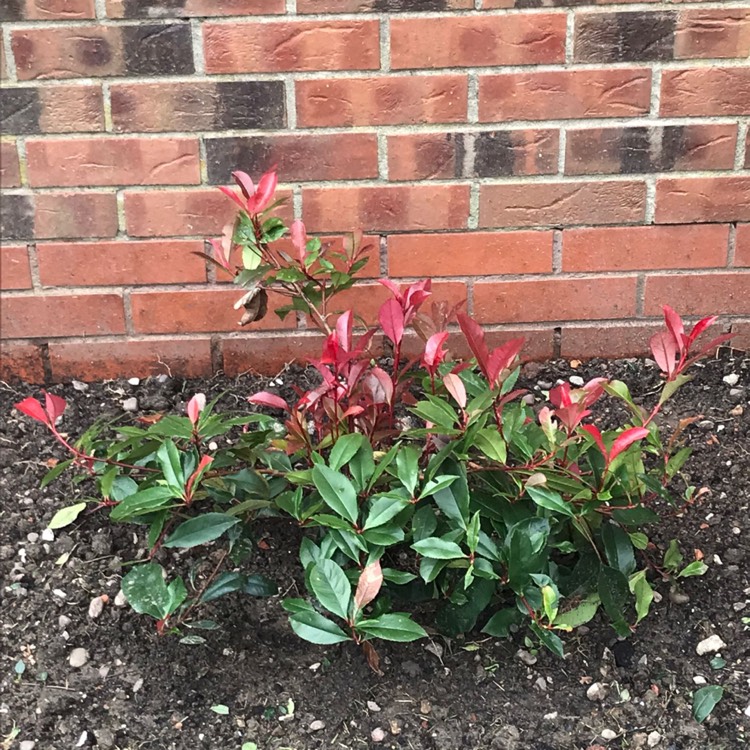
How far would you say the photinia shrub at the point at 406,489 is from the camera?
1342 millimetres

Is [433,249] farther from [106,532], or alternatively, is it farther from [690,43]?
[106,532]

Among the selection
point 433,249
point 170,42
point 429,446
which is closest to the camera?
point 429,446

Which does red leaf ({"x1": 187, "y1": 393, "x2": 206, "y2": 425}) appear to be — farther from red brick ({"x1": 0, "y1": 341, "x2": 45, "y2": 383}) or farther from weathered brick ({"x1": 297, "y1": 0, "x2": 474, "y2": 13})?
weathered brick ({"x1": 297, "y1": 0, "x2": 474, "y2": 13})

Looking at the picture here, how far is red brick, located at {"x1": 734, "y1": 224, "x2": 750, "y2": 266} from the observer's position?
1.95 metres

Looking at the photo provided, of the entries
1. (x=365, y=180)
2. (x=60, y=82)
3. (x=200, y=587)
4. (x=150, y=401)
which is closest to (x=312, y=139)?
(x=365, y=180)

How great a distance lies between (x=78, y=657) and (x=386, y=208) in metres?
1.09

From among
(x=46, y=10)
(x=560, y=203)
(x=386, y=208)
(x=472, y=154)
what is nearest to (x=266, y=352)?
(x=386, y=208)

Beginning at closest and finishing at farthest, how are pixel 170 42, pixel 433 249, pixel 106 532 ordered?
1. pixel 106 532
2. pixel 170 42
3. pixel 433 249

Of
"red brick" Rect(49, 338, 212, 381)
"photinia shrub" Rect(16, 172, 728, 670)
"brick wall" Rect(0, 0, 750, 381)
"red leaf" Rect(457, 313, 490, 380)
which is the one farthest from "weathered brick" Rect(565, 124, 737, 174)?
"red brick" Rect(49, 338, 212, 381)

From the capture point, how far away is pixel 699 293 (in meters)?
1.99

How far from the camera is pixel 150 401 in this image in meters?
1.96

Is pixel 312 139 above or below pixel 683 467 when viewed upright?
above

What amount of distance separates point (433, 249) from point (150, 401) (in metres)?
0.72

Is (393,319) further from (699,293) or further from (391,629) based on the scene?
(699,293)
